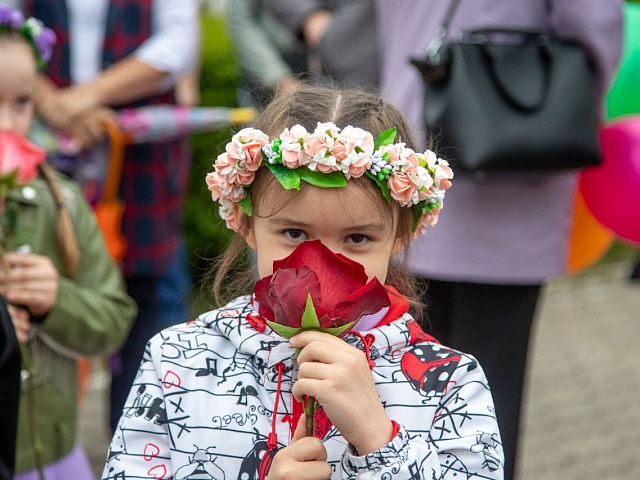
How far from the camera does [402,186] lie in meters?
2.09

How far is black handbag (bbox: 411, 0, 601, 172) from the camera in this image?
3.02 meters

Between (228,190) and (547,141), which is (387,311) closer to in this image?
(228,190)

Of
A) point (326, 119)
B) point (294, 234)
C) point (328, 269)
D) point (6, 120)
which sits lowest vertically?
point (328, 269)

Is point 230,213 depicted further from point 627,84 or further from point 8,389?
point 627,84

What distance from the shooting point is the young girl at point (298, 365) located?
205 centimetres

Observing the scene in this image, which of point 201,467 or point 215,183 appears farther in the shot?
point 215,183

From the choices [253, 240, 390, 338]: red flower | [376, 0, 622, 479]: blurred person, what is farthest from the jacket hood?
[376, 0, 622, 479]: blurred person

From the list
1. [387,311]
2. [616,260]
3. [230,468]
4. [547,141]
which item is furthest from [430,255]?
[616,260]

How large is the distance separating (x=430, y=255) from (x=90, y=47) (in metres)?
1.61

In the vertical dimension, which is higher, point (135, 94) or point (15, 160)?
point (135, 94)

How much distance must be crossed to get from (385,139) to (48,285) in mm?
1200

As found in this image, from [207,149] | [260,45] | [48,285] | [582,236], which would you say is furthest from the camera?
[207,149]

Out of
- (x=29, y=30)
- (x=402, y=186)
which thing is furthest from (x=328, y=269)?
(x=29, y=30)

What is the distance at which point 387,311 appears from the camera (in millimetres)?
2238
